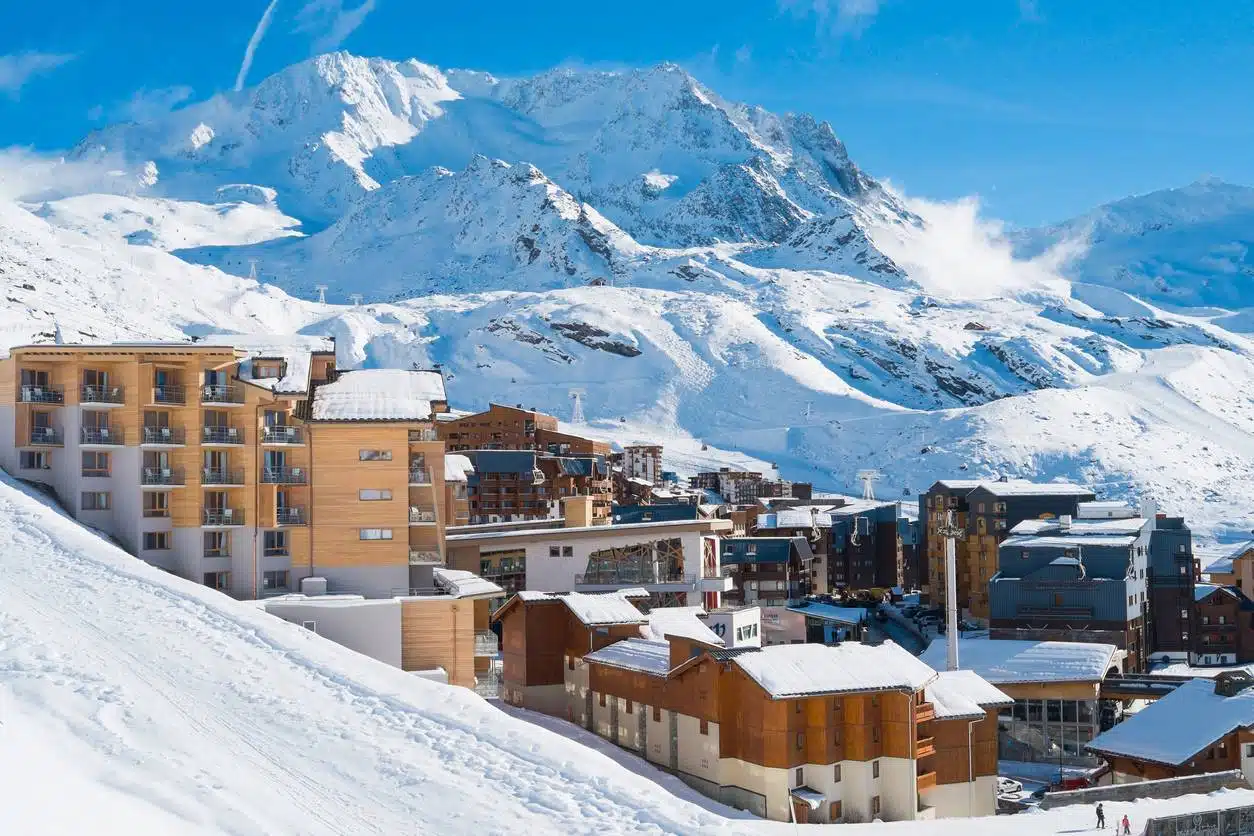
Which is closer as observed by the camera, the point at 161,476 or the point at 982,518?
the point at 161,476

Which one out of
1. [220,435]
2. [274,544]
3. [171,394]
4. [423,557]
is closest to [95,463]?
[171,394]

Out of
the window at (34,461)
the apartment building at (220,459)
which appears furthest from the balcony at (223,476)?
the window at (34,461)

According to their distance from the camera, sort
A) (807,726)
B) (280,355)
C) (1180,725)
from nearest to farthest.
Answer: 1. (807,726)
2. (280,355)
3. (1180,725)

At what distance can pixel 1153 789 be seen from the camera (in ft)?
106

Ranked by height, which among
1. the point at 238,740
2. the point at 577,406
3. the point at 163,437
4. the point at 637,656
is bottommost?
the point at 637,656

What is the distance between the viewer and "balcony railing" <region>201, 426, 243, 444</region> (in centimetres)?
3488

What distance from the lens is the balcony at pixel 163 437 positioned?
34.2 meters

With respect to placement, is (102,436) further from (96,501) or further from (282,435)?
(282,435)

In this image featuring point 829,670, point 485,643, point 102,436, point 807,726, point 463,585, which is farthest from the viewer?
point 485,643

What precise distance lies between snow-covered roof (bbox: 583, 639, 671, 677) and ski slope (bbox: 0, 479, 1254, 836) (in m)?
7.15

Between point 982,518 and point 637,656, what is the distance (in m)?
40.4

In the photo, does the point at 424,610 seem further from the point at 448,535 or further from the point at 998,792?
the point at 998,792

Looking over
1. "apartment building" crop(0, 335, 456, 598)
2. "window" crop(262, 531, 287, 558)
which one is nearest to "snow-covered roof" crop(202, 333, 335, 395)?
"apartment building" crop(0, 335, 456, 598)

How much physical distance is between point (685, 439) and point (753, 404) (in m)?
17.4
